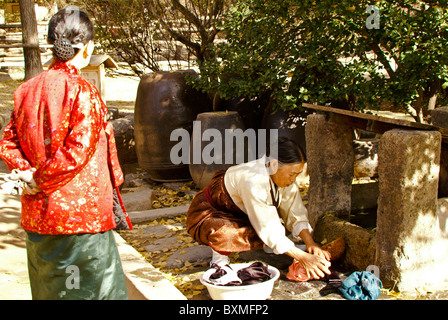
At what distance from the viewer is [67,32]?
2303mm

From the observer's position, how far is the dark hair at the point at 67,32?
7.54 feet

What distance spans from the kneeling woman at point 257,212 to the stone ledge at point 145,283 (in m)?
0.50

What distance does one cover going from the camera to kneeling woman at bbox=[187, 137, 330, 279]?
341cm

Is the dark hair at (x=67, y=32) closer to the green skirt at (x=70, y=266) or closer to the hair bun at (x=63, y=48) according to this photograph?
the hair bun at (x=63, y=48)

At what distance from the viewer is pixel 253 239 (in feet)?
12.2

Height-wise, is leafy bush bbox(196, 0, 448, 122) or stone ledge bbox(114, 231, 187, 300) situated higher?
leafy bush bbox(196, 0, 448, 122)

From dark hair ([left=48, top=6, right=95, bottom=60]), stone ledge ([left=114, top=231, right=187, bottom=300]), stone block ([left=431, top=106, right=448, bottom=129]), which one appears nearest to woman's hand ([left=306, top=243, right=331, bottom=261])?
stone ledge ([left=114, top=231, right=187, bottom=300])

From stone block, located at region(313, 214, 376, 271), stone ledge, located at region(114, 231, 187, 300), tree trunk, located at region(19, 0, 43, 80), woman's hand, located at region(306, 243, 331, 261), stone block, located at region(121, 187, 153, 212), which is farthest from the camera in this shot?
tree trunk, located at region(19, 0, 43, 80)

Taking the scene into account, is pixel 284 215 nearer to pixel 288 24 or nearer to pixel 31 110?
pixel 31 110

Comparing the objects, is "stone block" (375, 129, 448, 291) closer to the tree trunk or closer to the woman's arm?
the woman's arm

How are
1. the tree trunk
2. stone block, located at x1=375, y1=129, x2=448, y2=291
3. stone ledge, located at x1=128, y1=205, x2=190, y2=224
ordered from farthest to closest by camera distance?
the tree trunk, stone ledge, located at x1=128, y1=205, x2=190, y2=224, stone block, located at x1=375, y1=129, x2=448, y2=291

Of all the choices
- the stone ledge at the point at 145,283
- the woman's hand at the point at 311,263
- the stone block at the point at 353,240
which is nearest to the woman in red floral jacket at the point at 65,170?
the stone ledge at the point at 145,283

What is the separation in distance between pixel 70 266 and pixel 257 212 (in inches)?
59.0

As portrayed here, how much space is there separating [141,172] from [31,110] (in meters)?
5.97
